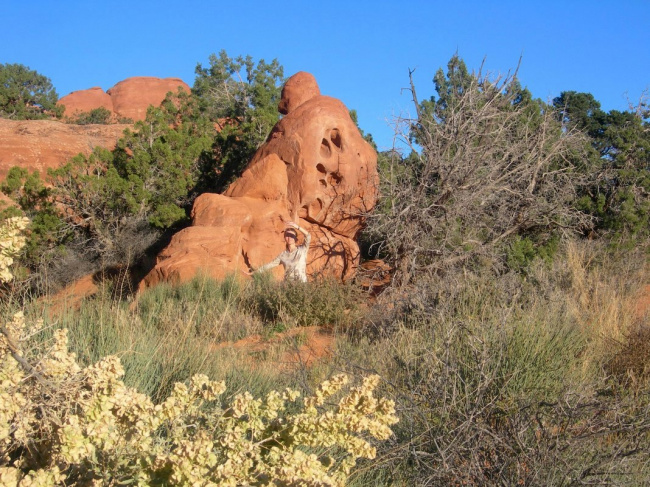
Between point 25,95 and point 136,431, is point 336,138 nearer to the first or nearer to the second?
point 136,431

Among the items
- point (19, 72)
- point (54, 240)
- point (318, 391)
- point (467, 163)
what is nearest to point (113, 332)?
point (318, 391)

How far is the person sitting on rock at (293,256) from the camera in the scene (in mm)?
13359

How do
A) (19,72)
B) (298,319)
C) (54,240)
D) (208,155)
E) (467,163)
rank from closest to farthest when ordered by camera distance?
(298,319), (467,163), (54,240), (208,155), (19,72)

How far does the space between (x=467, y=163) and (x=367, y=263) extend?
3.52 metres

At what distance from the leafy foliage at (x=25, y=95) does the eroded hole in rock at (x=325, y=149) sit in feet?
76.3

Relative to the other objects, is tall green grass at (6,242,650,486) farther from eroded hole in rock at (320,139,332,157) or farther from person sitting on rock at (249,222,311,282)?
eroded hole in rock at (320,139,332,157)

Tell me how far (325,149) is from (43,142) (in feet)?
46.9

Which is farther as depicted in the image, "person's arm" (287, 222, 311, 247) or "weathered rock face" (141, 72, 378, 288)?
"person's arm" (287, 222, 311, 247)

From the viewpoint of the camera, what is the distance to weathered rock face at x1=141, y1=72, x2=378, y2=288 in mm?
12867

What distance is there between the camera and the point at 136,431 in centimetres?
243

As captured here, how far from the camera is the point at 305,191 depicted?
549 inches

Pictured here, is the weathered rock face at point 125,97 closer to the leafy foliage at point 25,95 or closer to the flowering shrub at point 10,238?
the leafy foliage at point 25,95

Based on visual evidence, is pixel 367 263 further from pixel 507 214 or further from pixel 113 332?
pixel 113 332

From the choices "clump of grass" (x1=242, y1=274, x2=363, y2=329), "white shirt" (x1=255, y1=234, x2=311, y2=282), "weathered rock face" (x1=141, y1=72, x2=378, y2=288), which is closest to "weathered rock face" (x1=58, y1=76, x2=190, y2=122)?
"weathered rock face" (x1=141, y1=72, x2=378, y2=288)
